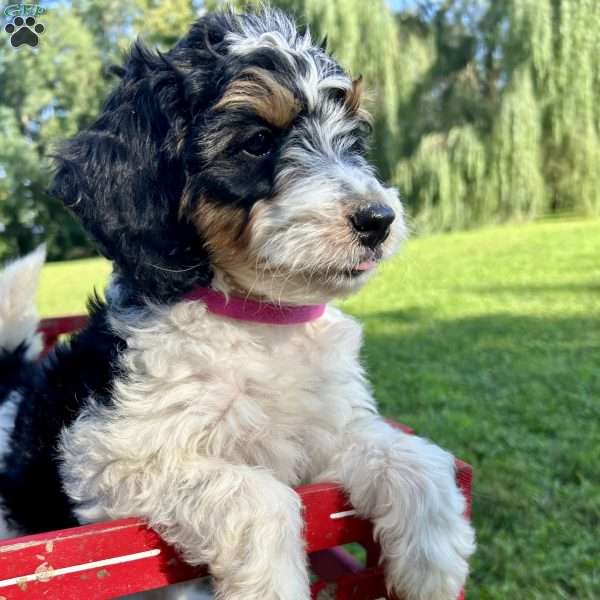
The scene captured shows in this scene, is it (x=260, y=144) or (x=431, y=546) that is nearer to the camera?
(x=431, y=546)

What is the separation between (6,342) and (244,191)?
1.58 meters

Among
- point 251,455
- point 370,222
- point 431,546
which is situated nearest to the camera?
point 431,546

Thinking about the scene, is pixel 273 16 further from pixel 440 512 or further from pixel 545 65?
pixel 545 65

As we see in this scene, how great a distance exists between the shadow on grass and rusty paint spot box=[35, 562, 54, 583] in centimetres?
204

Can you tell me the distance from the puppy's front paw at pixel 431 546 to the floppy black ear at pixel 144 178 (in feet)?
3.34

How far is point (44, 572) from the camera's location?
1.78m

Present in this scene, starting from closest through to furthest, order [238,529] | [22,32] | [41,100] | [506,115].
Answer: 1. [238,529]
2. [22,32]
3. [506,115]
4. [41,100]

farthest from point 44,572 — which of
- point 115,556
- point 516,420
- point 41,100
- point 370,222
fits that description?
point 41,100

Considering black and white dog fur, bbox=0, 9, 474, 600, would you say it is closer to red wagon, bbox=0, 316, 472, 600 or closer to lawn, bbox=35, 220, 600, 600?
red wagon, bbox=0, 316, 472, 600

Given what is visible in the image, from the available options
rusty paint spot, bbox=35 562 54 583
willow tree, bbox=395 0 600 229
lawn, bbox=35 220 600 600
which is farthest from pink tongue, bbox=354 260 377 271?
willow tree, bbox=395 0 600 229

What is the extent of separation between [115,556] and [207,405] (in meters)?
0.63

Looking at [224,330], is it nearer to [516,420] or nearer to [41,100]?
[516,420]

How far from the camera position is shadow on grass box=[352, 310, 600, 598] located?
3.37m

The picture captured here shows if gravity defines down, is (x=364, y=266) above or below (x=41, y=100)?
above
